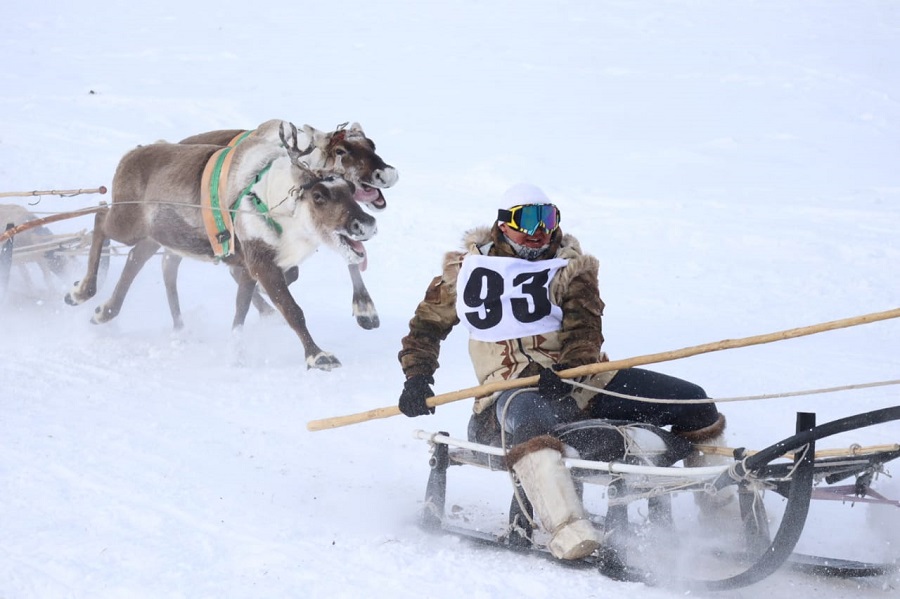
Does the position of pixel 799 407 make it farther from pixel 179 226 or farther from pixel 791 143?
pixel 791 143

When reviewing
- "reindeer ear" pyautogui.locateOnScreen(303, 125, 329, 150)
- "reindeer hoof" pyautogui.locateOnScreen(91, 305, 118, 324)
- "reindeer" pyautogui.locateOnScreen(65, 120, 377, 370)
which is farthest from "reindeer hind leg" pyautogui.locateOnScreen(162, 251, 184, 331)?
"reindeer ear" pyautogui.locateOnScreen(303, 125, 329, 150)

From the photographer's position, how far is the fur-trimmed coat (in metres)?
4.15

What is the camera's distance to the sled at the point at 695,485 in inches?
128

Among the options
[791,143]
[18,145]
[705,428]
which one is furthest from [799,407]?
[18,145]

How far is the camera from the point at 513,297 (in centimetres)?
423

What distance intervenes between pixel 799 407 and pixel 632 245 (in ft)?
14.4

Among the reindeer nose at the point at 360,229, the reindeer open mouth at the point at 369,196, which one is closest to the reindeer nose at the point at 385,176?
the reindeer open mouth at the point at 369,196

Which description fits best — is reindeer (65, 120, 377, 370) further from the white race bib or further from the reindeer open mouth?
the white race bib

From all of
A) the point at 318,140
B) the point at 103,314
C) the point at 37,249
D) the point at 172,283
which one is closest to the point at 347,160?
the point at 318,140

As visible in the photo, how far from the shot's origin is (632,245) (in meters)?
10.2

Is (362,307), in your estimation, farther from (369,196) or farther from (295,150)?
(295,150)

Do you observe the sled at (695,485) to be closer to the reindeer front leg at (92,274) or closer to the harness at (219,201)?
the harness at (219,201)

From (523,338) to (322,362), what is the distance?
2.98 metres

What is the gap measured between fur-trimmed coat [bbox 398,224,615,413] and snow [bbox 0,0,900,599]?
2.31ft
